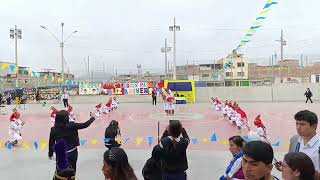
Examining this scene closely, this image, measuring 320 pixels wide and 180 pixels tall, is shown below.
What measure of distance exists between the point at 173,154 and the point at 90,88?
40.7m

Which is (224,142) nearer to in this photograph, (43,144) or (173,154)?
(43,144)

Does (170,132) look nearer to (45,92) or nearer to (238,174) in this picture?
(238,174)

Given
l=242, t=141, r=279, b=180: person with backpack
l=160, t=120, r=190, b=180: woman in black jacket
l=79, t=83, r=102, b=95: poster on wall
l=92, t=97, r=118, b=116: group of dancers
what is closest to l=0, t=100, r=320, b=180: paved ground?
l=160, t=120, r=190, b=180: woman in black jacket

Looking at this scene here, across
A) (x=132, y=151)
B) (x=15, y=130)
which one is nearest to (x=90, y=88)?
(x=15, y=130)

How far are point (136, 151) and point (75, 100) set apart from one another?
1195 inches

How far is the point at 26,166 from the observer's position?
31.5 feet

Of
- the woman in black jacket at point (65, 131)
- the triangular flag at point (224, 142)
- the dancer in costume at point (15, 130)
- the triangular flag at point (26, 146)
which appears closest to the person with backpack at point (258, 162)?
the woman in black jacket at point (65, 131)

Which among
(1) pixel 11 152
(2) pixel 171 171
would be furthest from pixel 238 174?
(1) pixel 11 152

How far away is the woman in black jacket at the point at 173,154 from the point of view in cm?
500

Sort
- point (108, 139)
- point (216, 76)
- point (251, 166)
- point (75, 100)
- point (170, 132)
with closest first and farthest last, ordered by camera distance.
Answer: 1. point (251, 166)
2. point (170, 132)
3. point (108, 139)
4. point (75, 100)
5. point (216, 76)

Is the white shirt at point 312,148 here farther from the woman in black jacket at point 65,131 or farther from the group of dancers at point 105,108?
the group of dancers at point 105,108

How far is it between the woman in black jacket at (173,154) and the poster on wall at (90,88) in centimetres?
4002

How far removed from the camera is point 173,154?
506cm

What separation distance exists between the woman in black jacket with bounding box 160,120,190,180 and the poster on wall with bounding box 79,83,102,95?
131ft
